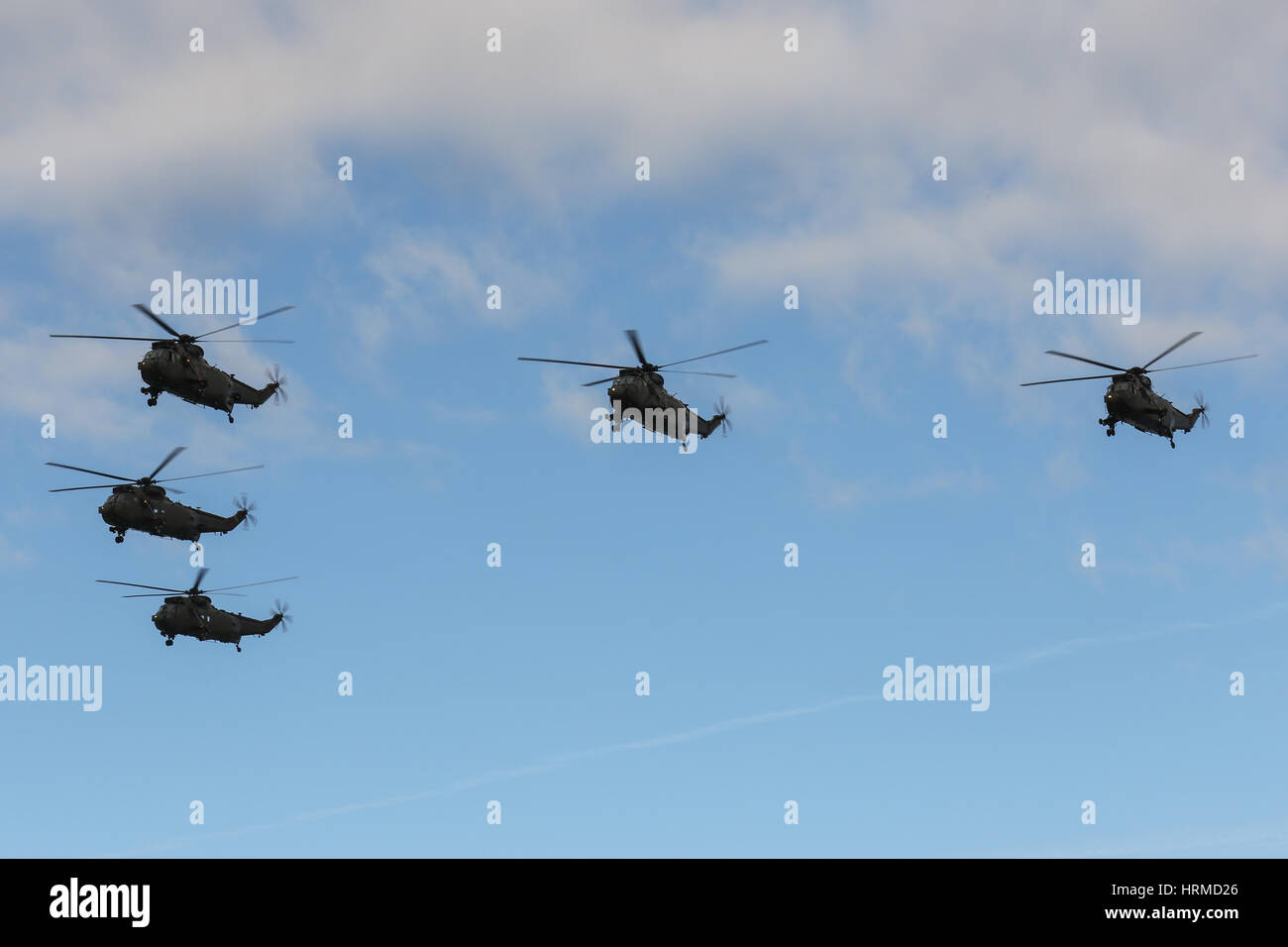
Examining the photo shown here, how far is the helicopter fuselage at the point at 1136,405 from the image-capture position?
103 metres

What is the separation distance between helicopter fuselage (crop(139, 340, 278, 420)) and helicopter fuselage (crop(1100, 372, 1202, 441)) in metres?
60.5

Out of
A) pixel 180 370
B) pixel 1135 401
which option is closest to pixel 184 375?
pixel 180 370

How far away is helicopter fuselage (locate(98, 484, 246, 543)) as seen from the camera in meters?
103

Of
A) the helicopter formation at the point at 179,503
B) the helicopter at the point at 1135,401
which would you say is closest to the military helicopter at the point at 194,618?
the helicopter formation at the point at 179,503

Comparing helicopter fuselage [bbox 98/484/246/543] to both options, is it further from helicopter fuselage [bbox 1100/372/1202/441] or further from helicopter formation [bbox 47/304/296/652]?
helicopter fuselage [bbox 1100/372/1202/441]

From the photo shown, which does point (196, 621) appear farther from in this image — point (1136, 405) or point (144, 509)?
point (1136, 405)

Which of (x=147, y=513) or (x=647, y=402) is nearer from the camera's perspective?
(x=647, y=402)

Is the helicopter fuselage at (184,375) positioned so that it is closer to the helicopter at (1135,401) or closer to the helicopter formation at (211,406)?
the helicopter formation at (211,406)

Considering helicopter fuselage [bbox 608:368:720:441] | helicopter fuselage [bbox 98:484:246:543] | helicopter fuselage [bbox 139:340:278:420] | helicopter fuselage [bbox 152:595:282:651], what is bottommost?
helicopter fuselage [bbox 152:595:282:651]

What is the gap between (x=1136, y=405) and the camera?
103125 millimetres

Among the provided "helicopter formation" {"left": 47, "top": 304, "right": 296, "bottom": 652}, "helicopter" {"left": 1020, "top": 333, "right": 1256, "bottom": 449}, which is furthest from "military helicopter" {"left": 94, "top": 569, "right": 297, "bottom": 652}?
"helicopter" {"left": 1020, "top": 333, "right": 1256, "bottom": 449}

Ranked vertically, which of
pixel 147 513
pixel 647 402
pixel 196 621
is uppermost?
pixel 647 402

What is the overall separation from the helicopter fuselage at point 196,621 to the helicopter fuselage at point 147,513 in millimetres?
4861

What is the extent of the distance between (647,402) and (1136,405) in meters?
32.9
